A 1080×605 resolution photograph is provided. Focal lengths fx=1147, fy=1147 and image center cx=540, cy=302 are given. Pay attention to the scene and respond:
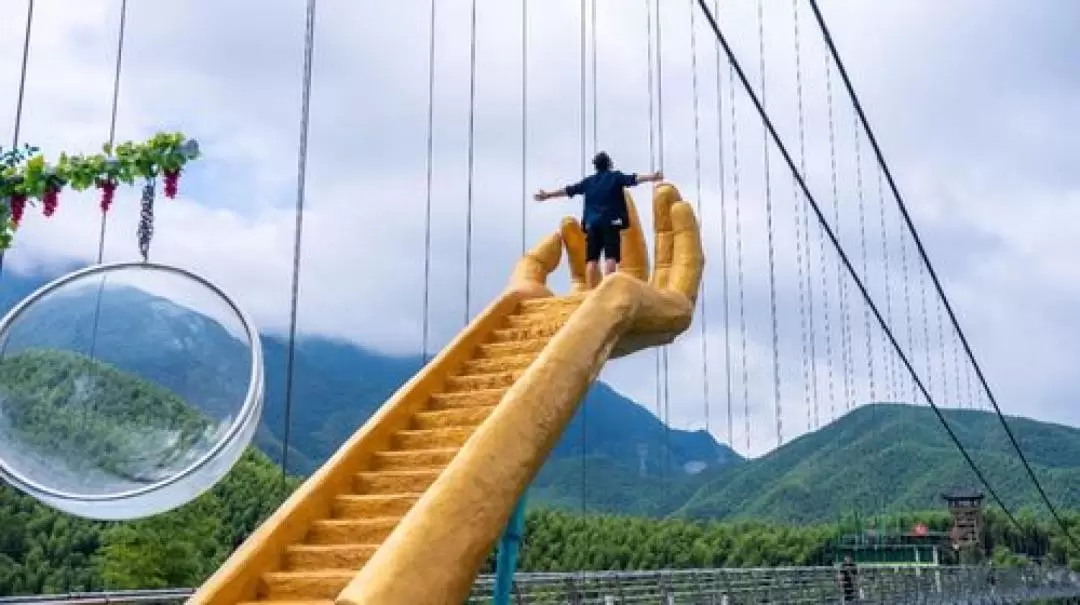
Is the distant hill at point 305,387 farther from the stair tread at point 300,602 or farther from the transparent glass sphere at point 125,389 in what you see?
the stair tread at point 300,602

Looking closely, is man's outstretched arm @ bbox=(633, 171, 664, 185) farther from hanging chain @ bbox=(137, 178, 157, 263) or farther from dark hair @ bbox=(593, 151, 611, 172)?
hanging chain @ bbox=(137, 178, 157, 263)

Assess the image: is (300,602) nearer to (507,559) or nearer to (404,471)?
(404,471)

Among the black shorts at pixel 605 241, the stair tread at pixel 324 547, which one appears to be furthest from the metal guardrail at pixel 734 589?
the black shorts at pixel 605 241

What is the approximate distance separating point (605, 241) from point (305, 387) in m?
169

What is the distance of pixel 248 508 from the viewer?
3859 cm

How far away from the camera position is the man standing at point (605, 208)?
7562 millimetres

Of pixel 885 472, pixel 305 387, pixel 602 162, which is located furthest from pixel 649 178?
pixel 305 387

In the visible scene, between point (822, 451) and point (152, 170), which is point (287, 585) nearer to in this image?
point (152, 170)

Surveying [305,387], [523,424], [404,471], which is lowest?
[404,471]

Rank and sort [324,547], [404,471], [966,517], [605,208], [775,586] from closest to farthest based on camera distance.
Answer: [324,547] → [404,471] → [605,208] → [775,586] → [966,517]

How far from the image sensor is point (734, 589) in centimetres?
948

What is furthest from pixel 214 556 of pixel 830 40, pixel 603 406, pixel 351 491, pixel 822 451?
pixel 603 406

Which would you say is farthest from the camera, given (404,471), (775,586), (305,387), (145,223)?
(305,387)

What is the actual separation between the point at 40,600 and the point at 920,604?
12.5m
